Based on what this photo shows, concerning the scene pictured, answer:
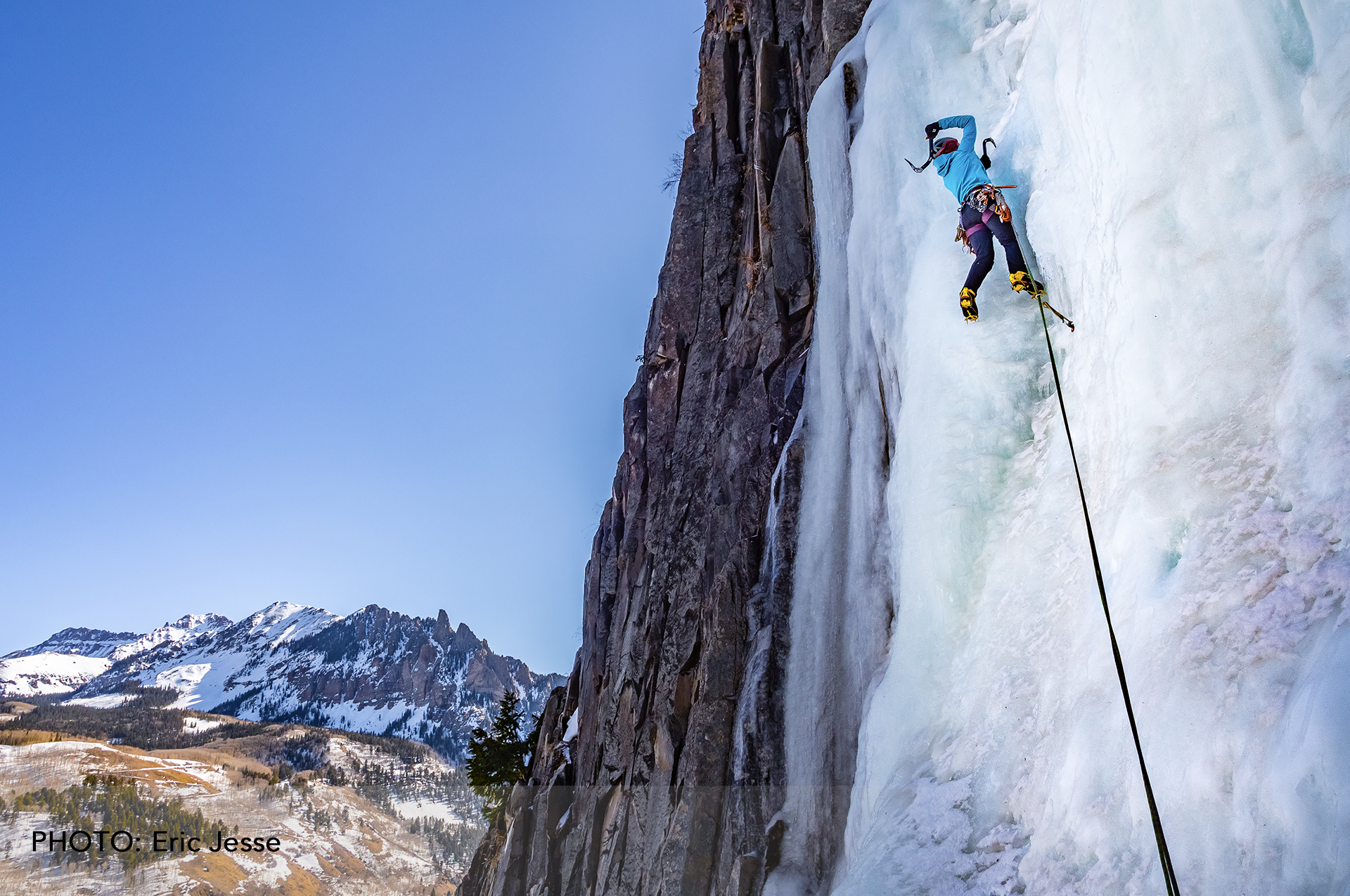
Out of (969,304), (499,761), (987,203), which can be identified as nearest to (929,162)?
(987,203)

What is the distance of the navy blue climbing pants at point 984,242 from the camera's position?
4668 mm

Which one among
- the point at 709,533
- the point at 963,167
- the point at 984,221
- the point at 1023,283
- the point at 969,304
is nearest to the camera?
the point at 1023,283

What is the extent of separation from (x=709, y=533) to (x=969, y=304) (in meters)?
5.14

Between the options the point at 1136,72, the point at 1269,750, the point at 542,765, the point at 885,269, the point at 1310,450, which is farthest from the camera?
the point at 542,765

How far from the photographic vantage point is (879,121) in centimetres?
662

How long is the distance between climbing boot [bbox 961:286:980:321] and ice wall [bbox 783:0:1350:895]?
0.18 m

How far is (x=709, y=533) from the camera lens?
934 centimetres

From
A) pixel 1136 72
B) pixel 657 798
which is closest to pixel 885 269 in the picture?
pixel 1136 72

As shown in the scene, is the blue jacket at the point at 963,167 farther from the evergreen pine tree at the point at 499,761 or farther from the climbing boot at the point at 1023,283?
the evergreen pine tree at the point at 499,761

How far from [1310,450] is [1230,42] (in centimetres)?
173

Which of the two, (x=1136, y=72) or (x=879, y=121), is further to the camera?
(x=879, y=121)

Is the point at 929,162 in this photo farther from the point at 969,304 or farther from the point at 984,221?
the point at 969,304

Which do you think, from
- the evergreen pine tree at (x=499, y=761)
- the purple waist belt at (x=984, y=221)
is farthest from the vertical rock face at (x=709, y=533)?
the evergreen pine tree at (x=499, y=761)

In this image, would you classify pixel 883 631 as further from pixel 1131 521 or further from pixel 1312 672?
pixel 1312 672
